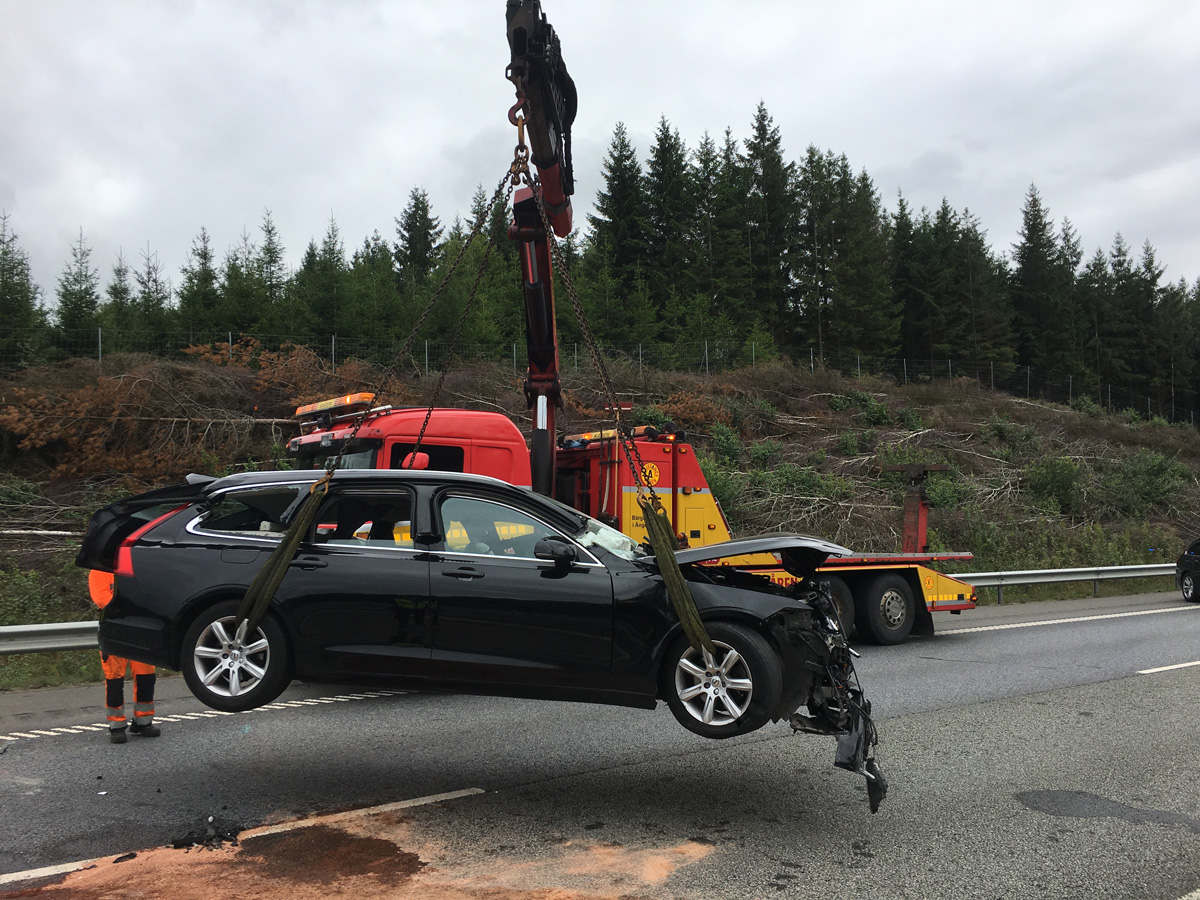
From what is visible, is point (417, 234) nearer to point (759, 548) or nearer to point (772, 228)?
point (772, 228)

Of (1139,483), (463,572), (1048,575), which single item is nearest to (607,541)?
(463,572)

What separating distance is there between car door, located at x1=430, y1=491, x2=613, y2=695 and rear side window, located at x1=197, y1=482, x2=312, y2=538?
1.09 m

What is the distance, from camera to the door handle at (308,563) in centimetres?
510

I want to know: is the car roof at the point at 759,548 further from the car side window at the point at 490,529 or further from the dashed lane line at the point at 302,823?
the dashed lane line at the point at 302,823

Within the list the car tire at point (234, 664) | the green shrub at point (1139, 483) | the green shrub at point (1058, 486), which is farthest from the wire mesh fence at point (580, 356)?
the green shrub at point (1058, 486)

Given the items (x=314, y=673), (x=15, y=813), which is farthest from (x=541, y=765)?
(x=15, y=813)

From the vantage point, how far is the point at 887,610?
11.7 m

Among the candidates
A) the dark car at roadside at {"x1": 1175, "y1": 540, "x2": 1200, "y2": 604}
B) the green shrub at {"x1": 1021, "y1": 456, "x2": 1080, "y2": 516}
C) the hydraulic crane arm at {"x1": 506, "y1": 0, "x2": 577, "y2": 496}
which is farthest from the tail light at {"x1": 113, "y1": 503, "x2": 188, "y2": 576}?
the green shrub at {"x1": 1021, "y1": 456, "x2": 1080, "y2": 516}

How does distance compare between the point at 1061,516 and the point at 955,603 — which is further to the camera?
the point at 1061,516

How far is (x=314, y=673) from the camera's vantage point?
16.4ft

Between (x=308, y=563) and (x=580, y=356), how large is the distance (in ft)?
92.5

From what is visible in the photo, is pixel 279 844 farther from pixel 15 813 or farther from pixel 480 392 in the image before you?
pixel 480 392

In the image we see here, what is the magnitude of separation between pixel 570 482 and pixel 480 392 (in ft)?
50.7

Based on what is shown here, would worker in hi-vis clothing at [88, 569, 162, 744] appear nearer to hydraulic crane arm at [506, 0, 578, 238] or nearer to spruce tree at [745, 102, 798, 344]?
hydraulic crane arm at [506, 0, 578, 238]
